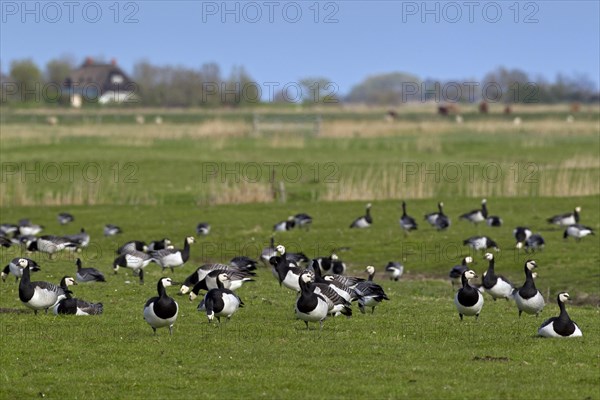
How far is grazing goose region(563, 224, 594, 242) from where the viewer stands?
41219mm

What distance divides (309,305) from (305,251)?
2075cm

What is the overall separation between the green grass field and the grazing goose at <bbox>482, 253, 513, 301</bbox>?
0.47m

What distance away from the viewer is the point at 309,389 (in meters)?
16.4

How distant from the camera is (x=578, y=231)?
135 feet

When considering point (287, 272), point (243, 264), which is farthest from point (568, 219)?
point (287, 272)

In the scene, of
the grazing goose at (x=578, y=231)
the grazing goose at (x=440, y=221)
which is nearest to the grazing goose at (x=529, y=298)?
the grazing goose at (x=578, y=231)

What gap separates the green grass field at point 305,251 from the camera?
677 inches

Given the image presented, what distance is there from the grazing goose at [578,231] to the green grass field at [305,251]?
405mm

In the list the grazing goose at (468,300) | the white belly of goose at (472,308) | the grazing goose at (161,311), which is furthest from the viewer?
the white belly of goose at (472,308)

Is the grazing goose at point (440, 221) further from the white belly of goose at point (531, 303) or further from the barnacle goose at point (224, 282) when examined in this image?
the white belly of goose at point (531, 303)

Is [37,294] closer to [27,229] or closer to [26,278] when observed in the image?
[26,278]

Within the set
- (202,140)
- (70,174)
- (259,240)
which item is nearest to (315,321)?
(259,240)

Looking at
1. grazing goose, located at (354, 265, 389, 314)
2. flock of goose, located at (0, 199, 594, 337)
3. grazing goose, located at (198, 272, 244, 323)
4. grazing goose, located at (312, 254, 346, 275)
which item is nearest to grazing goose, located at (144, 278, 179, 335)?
flock of goose, located at (0, 199, 594, 337)

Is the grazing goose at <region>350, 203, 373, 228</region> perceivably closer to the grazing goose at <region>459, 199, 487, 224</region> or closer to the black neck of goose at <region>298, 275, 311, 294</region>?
the grazing goose at <region>459, 199, 487, 224</region>
